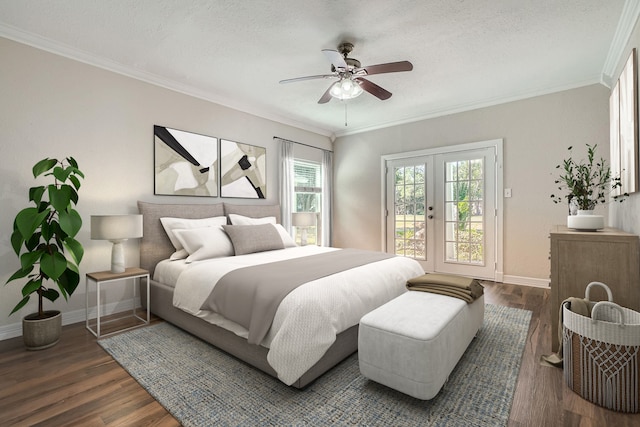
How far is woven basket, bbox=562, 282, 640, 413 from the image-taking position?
5.13 feet

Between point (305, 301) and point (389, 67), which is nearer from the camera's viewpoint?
point (305, 301)

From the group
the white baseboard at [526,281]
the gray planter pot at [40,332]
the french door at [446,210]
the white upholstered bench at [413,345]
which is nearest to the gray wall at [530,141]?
the white baseboard at [526,281]

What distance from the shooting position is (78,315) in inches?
116

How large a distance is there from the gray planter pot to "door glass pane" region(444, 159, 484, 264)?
4.78 m

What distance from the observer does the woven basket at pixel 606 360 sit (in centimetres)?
156

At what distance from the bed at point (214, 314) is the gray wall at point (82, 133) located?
233 millimetres

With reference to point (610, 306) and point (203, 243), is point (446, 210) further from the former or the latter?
point (203, 243)

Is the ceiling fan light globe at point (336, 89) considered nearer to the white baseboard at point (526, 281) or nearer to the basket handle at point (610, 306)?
the basket handle at point (610, 306)

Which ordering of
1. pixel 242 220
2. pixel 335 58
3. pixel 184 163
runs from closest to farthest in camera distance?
pixel 335 58, pixel 184 163, pixel 242 220

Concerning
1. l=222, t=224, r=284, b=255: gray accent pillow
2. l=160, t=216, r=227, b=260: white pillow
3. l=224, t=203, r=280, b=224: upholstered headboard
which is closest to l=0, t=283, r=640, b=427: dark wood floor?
l=160, t=216, r=227, b=260: white pillow

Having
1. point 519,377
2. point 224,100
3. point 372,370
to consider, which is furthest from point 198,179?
point 519,377

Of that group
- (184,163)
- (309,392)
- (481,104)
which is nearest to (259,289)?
(309,392)

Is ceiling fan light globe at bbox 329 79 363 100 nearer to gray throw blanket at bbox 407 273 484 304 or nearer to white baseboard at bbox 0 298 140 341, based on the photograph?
gray throw blanket at bbox 407 273 484 304

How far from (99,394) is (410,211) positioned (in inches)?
179
